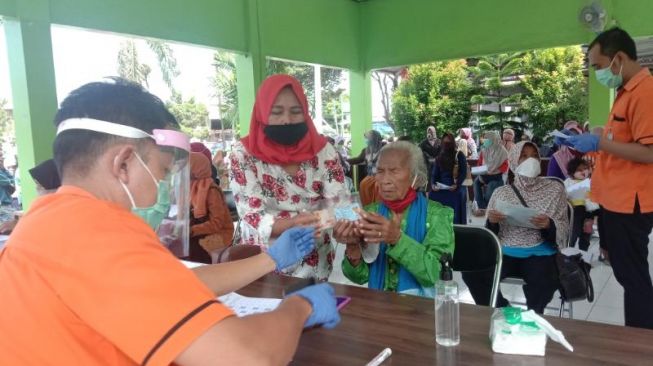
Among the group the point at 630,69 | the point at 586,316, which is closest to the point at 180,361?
the point at 630,69

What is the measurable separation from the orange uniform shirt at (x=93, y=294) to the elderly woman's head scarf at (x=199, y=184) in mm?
2743

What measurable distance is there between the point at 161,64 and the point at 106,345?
19.2m

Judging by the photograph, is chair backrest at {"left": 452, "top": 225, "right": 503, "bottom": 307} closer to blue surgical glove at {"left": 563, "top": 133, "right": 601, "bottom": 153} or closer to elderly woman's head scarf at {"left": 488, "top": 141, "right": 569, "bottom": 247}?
elderly woman's head scarf at {"left": 488, "top": 141, "right": 569, "bottom": 247}

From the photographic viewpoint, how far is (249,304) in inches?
63.7

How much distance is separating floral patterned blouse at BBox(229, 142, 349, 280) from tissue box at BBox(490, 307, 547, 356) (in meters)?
1.01

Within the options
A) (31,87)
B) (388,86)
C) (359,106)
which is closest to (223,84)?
(388,86)

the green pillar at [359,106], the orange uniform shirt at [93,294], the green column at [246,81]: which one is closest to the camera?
the orange uniform shirt at [93,294]

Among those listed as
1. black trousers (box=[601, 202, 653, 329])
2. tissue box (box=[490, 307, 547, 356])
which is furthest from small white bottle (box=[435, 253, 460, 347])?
black trousers (box=[601, 202, 653, 329])

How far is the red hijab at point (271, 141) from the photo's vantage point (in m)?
2.15

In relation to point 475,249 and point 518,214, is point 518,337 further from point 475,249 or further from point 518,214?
point 518,214

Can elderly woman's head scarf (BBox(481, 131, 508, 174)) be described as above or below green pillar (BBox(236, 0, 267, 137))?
below

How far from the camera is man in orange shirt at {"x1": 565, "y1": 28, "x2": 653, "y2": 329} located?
8.26 ft

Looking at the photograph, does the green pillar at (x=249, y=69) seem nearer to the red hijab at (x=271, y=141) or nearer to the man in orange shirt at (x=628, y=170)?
the red hijab at (x=271, y=141)

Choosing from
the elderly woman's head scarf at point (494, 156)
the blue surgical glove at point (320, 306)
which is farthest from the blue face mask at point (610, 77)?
the elderly woman's head scarf at point (494, 156)
